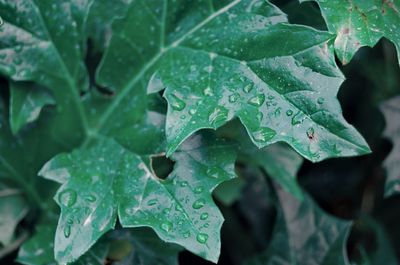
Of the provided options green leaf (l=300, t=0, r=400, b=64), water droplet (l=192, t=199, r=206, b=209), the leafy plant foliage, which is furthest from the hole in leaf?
green leaf (l=300, t=0, r=400, b=64)

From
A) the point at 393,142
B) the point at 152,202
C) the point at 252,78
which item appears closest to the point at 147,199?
the point at 152,202

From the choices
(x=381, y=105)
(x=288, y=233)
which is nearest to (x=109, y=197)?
(x=288, y=233)

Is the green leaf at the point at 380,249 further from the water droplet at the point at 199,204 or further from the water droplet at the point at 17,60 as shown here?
the water droplet at the point at 17,60

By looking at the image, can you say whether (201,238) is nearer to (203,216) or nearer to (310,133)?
(203,216)

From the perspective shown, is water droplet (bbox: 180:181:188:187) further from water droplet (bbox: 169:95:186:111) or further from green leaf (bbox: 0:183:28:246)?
green leaf (bbox: 0:183:28:246)

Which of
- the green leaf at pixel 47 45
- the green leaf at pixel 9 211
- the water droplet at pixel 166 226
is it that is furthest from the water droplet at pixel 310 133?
the green leaf at pixel 9 211

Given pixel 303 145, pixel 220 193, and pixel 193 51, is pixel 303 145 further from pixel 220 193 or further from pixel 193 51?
pixel 220 193
